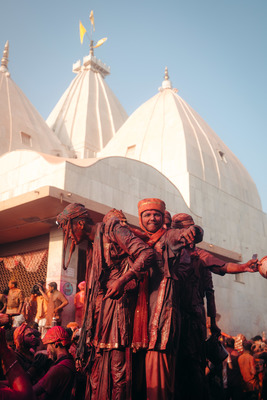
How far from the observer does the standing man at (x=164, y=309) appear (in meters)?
2.59

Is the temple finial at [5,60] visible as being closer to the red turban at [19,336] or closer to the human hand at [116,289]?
the red turban at [19,336]

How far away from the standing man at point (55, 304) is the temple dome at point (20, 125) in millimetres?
8955

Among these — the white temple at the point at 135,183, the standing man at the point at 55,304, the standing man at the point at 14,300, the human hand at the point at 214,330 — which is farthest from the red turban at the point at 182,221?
the standing man at the point at 14,300

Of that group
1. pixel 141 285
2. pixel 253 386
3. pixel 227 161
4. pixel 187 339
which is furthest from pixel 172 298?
pixel 227 161

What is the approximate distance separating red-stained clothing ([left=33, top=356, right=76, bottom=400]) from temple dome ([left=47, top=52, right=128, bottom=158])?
20.2 meters

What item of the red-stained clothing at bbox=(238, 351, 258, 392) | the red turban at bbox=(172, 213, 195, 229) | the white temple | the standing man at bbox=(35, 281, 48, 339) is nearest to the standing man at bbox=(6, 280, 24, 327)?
the standing man at bbox=(35, 281, 48, 339)

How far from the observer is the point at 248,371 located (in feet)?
16.6

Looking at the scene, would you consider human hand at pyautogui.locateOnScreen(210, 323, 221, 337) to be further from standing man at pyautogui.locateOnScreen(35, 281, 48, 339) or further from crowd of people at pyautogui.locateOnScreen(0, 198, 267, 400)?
standing man at pyautogui.locateOnScreen(35, 281, 48, 339)

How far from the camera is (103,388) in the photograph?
2.72 meters

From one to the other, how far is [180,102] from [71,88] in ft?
40.4

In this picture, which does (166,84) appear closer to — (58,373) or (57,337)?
(57,337)

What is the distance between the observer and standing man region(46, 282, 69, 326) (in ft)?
24.7

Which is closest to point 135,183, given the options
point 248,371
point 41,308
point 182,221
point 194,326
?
point 41,308

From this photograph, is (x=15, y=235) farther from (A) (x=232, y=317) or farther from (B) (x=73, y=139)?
(B) (x=73, y=139)
